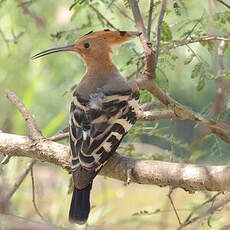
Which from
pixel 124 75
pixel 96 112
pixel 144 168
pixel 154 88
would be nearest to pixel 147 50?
pixel 154 88

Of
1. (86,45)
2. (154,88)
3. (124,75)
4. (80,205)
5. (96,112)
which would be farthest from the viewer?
(124,75)

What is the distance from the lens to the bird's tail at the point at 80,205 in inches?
82.1

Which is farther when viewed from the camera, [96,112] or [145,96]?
[145,96]

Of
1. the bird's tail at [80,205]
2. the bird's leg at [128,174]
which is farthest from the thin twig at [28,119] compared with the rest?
the bird's leg at [128,174]

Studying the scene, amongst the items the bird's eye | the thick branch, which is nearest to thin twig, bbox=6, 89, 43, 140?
the thick branch

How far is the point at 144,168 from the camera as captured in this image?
1.83 meters

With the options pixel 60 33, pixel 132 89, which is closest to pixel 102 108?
pixel 132 89

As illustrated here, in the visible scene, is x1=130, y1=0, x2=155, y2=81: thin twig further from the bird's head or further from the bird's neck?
the bird's neck

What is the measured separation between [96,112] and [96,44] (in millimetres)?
441

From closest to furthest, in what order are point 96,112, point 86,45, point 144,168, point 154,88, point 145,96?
1. point 144,168
2. point 154,88
3. point 96,112
4. point 145,96
5. point 86,45

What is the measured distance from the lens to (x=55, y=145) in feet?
6.75

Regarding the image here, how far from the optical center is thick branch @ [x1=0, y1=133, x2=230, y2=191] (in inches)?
65.7

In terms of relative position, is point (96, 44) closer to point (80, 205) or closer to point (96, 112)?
point (96, 112)

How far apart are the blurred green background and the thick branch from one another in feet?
0.26
